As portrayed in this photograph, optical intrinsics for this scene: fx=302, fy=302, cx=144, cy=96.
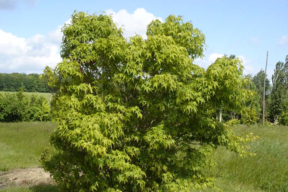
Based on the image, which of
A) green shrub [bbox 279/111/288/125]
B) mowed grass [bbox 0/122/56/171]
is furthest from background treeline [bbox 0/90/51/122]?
green shrub [bbox 279/111/288/125]

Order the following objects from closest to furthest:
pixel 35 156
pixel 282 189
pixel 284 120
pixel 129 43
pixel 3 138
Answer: pixel 129 43 → pixel 282 189 → pixel 35 156 → pixel 3 138 → pixel 284 120

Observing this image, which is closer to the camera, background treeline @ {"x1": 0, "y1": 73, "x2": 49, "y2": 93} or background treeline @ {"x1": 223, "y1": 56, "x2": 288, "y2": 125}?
background treeline @ {"x1": 223, "y1": 56, "x2": 288, "y2": 125}

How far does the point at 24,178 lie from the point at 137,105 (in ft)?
21.2

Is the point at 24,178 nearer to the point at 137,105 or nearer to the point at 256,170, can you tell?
the point at 137,105

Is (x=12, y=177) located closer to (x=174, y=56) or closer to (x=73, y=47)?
(x=73, y=47)

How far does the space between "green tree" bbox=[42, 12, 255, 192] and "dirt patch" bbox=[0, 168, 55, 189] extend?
3.95 metres

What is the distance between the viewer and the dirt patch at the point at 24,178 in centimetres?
996

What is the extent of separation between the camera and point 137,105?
608cm

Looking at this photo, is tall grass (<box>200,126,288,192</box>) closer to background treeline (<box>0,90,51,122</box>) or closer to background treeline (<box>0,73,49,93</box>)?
background treeline (<box>0,90,51,122</box>)

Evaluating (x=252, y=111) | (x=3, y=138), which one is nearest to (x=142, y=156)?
(x=3, y=138)

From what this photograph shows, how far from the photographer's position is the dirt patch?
996cm

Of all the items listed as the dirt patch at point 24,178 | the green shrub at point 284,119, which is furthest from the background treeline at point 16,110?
the green shrub at point 284,119

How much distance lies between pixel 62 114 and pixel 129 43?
195 centimetres

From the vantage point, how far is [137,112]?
18.5 ft
